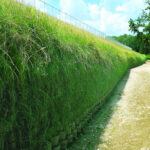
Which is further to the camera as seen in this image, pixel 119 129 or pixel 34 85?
pixel 119 129

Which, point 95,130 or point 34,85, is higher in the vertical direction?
point 34,85

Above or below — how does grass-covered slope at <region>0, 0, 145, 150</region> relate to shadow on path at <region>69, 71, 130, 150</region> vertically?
above

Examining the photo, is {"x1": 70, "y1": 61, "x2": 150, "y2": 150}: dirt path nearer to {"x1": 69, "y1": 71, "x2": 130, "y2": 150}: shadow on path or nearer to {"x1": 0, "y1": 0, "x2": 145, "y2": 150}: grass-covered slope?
{"x1": 69, "y1": 71, "x2": 130, "y2": 150}: shadow on path

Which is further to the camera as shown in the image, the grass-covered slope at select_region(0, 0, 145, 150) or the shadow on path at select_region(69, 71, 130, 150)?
the shadow on path at select_region(69, 71, 130, 150)

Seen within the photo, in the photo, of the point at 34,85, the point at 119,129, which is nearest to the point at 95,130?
the point at 119,129

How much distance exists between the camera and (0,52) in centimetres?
204

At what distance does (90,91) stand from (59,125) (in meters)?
2.00

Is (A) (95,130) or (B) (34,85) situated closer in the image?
(B) (34,85)

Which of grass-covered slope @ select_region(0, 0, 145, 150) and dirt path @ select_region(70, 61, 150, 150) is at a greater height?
grass-covered slope @ select_region(0, 0, 145, 150)

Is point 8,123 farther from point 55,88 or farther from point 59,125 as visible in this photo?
point 59,125

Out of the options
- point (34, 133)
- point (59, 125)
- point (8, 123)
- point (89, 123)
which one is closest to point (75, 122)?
point (59, 125)

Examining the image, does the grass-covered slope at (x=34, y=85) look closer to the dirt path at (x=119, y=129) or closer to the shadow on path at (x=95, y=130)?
the shadow on path at (x=95, y=130)

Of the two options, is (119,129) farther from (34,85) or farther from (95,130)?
(34,85)

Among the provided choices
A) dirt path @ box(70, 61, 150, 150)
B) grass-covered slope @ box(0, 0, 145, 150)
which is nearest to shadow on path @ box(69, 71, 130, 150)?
dirt path @ box(70, 61, 150, 150)
